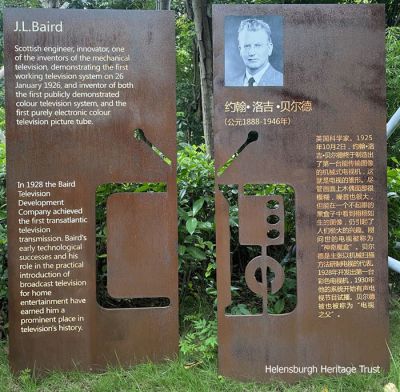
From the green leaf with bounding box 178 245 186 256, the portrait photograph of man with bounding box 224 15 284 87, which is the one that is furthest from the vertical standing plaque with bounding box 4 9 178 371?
the portrait photograph of man with bounding box 224 15 284 87

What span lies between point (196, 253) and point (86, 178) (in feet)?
2.97

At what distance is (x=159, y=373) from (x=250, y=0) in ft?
21.0

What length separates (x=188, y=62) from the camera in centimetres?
1125

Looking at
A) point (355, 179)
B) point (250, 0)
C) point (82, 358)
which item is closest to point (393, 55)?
point (250, 0)

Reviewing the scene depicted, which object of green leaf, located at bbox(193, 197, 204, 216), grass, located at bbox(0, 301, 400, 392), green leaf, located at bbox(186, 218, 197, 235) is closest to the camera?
grass, located at bbox(0, 301, 400, 392)

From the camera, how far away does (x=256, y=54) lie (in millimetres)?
2875

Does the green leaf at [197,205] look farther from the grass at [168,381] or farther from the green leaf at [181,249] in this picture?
the grass at [168,381]

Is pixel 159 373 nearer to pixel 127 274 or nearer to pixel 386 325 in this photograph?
pixel 127 274

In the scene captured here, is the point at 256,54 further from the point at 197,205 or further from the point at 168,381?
the point at 168,381

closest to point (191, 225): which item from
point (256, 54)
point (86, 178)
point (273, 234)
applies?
point (273, 234)

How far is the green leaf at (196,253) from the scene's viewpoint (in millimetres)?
3246

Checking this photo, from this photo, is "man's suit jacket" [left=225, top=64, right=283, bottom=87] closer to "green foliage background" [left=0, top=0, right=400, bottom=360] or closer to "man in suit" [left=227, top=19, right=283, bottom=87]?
"man in suit" [left=227, top=19, right=283, bottom=87]

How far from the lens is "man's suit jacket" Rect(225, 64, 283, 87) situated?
9.46ft

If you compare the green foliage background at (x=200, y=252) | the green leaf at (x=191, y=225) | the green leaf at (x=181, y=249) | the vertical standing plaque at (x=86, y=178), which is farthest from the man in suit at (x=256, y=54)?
the green leaf at (x=181, y=249)
